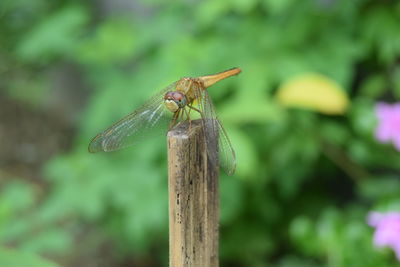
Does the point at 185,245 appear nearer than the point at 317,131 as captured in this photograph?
Yes

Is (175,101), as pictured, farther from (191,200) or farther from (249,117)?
(249,117)

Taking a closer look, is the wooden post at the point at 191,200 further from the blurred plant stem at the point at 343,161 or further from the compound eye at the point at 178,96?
the blurred plant stem at the point at 343,161

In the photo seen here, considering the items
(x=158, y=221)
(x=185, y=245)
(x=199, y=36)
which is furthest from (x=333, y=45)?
(x=185, y=245)

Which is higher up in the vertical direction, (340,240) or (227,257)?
(227,257)

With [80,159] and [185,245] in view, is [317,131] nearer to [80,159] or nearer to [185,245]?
[80,159]

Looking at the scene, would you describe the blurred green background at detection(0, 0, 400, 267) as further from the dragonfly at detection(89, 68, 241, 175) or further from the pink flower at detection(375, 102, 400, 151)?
the dragonfly at detection(89, 68, 241, 175)

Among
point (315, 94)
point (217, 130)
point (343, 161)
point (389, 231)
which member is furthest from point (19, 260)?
point (343, 161)

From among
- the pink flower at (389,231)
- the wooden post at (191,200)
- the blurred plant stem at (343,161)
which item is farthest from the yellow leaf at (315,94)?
the wooden post at (191,200)
